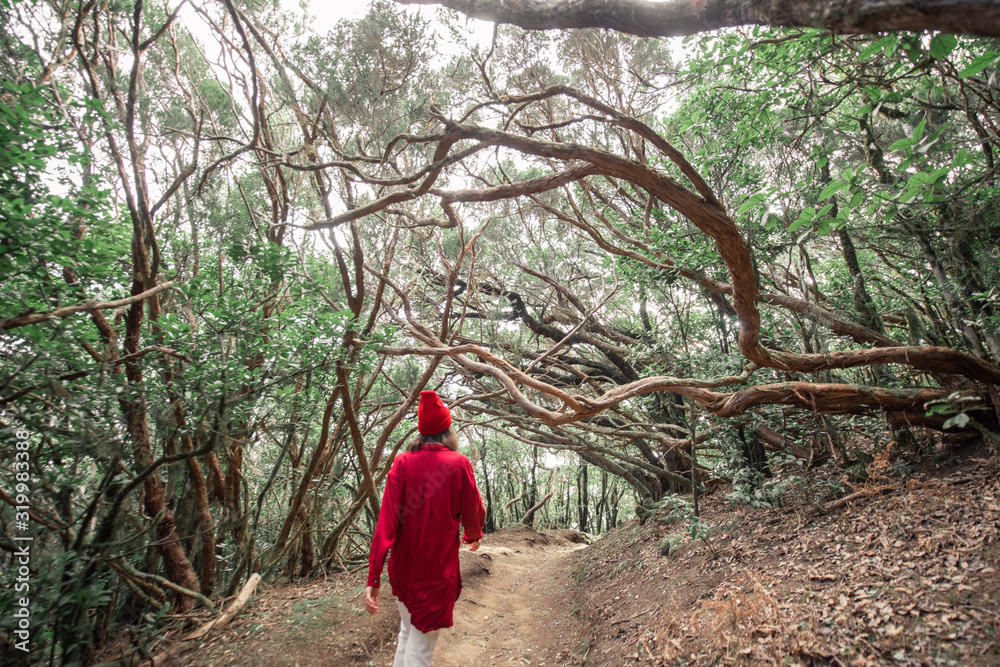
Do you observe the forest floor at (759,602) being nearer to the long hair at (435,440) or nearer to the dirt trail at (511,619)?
the dirt trail at (511,619)

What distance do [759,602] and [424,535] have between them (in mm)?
2254

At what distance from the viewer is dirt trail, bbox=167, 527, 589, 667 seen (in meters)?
3.70

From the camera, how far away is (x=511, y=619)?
546 cm

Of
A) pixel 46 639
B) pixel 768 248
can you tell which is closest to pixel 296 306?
pixel 46 639

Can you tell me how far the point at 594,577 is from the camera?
20.9 feet

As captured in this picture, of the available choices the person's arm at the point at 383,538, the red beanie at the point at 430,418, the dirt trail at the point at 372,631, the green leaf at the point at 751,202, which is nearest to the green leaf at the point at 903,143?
the green leaf at the point at 751,202

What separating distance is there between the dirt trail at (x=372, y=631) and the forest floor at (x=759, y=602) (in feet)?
0.06

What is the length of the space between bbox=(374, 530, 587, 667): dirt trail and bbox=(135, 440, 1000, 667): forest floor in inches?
1.1

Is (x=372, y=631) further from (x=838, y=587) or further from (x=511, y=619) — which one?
(x=838, y=587)

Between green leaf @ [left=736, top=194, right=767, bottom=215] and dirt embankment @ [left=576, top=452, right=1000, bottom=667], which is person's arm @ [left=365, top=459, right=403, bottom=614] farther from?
green leaf @ [left=736, top=194, right=767, bottom=215]

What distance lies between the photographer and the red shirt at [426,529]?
275 cm

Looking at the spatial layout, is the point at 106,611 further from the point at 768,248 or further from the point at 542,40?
the point at 542,40

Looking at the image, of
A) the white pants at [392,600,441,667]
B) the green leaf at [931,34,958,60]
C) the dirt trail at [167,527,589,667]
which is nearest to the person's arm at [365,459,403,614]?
the white pants at [392,600,441,667]

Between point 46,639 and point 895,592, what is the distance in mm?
5264
